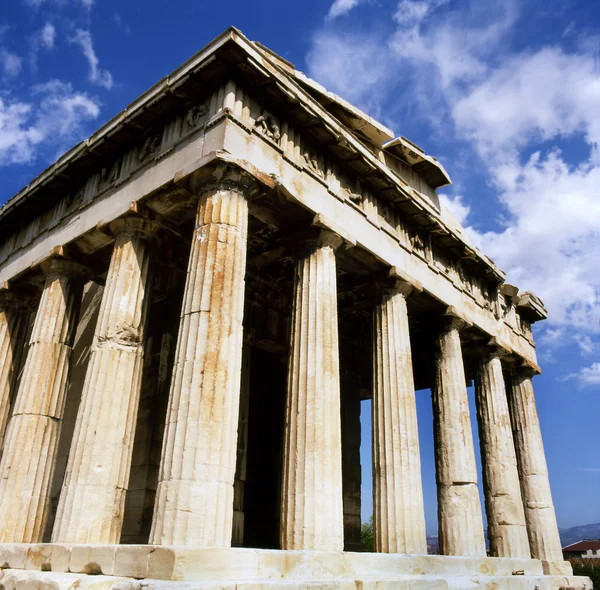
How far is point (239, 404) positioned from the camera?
48.3ft

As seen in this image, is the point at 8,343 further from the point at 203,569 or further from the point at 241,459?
the point at 203,569

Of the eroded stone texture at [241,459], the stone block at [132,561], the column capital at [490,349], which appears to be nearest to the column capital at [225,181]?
the stone block at [132,561]

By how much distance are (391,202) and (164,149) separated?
608 centimetres

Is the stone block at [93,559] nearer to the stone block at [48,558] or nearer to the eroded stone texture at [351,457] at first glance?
the stone block at [48,558]

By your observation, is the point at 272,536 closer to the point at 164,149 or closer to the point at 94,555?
the point at 94,555

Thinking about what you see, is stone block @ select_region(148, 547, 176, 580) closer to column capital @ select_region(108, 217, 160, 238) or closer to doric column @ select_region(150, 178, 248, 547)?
doric column @ select_region(150, 178, 248, 547)

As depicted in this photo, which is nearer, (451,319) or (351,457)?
(451,319)

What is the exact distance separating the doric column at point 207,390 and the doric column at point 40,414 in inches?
199

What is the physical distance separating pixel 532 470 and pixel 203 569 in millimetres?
14838

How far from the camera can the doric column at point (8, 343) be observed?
597 inches

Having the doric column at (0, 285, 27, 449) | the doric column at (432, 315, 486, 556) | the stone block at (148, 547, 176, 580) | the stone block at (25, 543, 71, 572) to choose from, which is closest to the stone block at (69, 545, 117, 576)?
the stone block at (25, 543, 71, 572)

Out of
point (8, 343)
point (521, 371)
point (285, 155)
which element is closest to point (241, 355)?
point (285, 155)

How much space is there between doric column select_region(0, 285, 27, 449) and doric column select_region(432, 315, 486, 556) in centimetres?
1131

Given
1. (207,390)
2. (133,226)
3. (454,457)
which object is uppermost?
(133,226)
